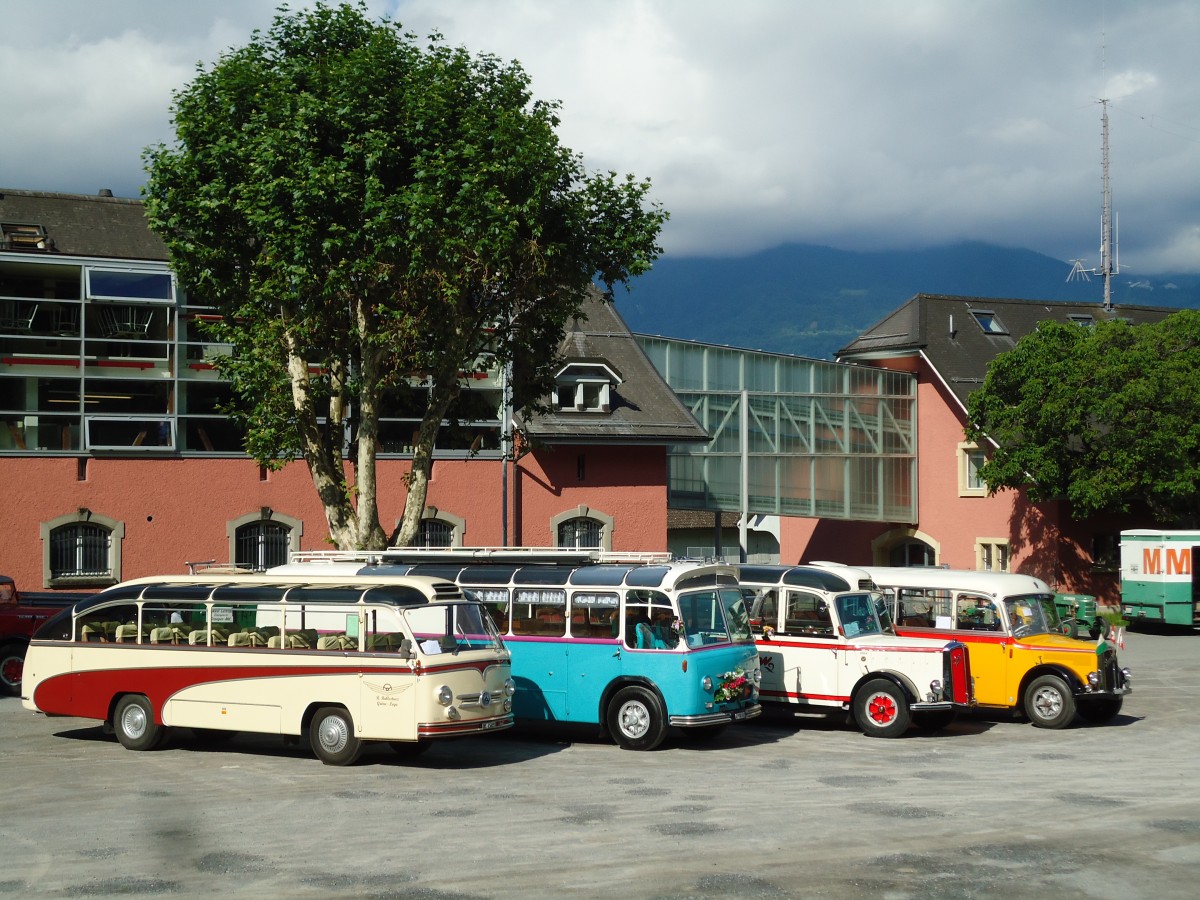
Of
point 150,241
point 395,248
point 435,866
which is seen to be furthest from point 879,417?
point 435,866

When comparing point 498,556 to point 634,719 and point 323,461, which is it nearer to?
point 634,719

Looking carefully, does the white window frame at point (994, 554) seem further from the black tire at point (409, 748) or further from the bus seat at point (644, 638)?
the black tire at point (409, 748)

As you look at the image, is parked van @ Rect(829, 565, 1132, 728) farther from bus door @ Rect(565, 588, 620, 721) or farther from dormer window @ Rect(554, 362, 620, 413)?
dormer window @ Rect(554, 362, 620, 413)

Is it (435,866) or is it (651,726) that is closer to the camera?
(435,866)

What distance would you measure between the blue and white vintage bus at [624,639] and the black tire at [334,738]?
257 cm

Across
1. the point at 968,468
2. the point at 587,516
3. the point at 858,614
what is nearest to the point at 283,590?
the point at 858,614

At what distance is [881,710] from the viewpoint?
67.1ft

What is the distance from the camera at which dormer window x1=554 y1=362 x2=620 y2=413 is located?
37469 millimetres

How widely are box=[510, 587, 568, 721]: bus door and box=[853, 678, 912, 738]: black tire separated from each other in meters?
4.49

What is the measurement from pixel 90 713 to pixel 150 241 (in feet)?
63.5

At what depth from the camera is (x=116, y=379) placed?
33.7 metres

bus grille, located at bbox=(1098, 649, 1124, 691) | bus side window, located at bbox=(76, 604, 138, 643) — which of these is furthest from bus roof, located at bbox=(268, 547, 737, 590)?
bus grille, located at bbox=(1098, 649, 1124, 691)

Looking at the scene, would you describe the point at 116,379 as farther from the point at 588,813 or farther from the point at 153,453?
the point at 588,813

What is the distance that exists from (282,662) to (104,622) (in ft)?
10.6
